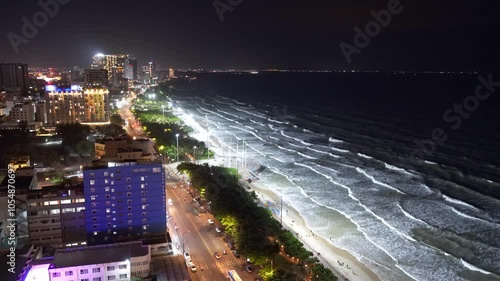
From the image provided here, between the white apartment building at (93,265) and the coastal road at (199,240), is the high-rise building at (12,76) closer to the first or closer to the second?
the coastal road at (199,240)

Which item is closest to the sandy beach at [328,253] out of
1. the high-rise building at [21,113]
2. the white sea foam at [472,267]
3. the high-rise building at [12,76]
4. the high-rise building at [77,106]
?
the white sea foam at [472,267]

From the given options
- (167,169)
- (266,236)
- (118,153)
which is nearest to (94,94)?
(167,169)

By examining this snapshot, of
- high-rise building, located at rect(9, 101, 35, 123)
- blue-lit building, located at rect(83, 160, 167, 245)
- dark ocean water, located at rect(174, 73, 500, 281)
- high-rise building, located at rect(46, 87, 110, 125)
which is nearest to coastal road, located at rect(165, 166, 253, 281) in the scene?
blue-lit building, located at rect(83, 160, 167, 245)

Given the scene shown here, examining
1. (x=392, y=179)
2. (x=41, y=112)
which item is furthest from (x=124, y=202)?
(x=41, y=112)

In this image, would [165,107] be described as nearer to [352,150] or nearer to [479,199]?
[352,150]

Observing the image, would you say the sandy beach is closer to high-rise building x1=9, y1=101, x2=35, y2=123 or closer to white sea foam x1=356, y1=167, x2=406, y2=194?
white sea foam x1=356, y1=167, x2=406, y2=194

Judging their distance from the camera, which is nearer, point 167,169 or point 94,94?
point 167,169

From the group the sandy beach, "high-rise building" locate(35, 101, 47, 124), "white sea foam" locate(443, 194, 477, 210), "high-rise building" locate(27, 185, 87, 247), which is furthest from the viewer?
"high-rise building" locate(35, 101, 47, 124)
